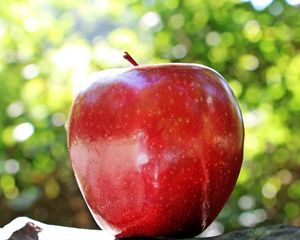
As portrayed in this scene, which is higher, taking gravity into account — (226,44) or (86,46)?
(86,46)

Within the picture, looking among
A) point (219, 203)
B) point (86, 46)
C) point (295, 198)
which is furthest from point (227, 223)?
point (219, 203)

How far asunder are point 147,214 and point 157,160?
9cm

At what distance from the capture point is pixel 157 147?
101cm

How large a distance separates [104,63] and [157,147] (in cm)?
138

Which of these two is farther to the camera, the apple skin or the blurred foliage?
the blurred foliage

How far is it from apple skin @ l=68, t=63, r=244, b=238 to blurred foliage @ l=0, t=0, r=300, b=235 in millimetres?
1228

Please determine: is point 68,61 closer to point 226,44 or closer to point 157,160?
point 226,44

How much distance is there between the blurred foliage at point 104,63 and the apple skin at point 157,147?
4.03 ft

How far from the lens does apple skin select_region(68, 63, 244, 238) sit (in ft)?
3.33

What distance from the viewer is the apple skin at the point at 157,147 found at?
3.33ft

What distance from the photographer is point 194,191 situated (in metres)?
1.03

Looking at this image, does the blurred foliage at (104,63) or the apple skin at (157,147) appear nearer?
the apple skin at (157,147)

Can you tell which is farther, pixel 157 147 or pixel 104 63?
pixel 104 63

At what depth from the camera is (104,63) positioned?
2.35 m
